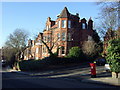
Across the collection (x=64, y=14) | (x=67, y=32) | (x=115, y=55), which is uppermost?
(x=64, y=14)

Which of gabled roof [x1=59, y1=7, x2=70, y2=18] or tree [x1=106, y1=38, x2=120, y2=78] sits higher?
gabled roof [x1=59, y1=7, x2=70, y2=18]

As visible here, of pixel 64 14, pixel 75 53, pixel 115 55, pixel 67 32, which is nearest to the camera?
pixel 115 55

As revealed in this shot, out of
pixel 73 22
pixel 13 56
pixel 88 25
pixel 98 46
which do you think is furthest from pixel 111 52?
pixel 13 56

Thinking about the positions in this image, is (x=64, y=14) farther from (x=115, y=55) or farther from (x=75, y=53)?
(x=115, y=55)

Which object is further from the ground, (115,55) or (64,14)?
(64,14)

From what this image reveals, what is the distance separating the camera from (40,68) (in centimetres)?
3359

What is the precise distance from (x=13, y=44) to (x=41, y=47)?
29.4 ft

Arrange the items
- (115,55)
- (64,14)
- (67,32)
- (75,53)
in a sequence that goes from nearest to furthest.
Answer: (115,55) → (75,53) → (67,32) → (64,14)

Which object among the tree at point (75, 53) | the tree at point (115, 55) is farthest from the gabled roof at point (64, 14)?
the tree at point (115, 55)

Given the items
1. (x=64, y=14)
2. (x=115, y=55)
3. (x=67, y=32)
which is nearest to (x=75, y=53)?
(x=67, y=32)

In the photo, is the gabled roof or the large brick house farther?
the gabled roof

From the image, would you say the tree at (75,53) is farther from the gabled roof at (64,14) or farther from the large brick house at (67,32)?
the gabled roof at (64,14)

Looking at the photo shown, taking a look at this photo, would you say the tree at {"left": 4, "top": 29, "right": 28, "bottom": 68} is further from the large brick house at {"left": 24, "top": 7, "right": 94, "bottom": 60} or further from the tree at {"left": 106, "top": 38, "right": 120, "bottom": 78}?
the tree at {"left": 106, "top": 38, "right": 120, "bottom": 78}

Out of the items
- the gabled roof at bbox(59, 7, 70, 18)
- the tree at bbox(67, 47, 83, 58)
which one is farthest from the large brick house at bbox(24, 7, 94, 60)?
the tree at bbox(67, 47, 83, 58)
